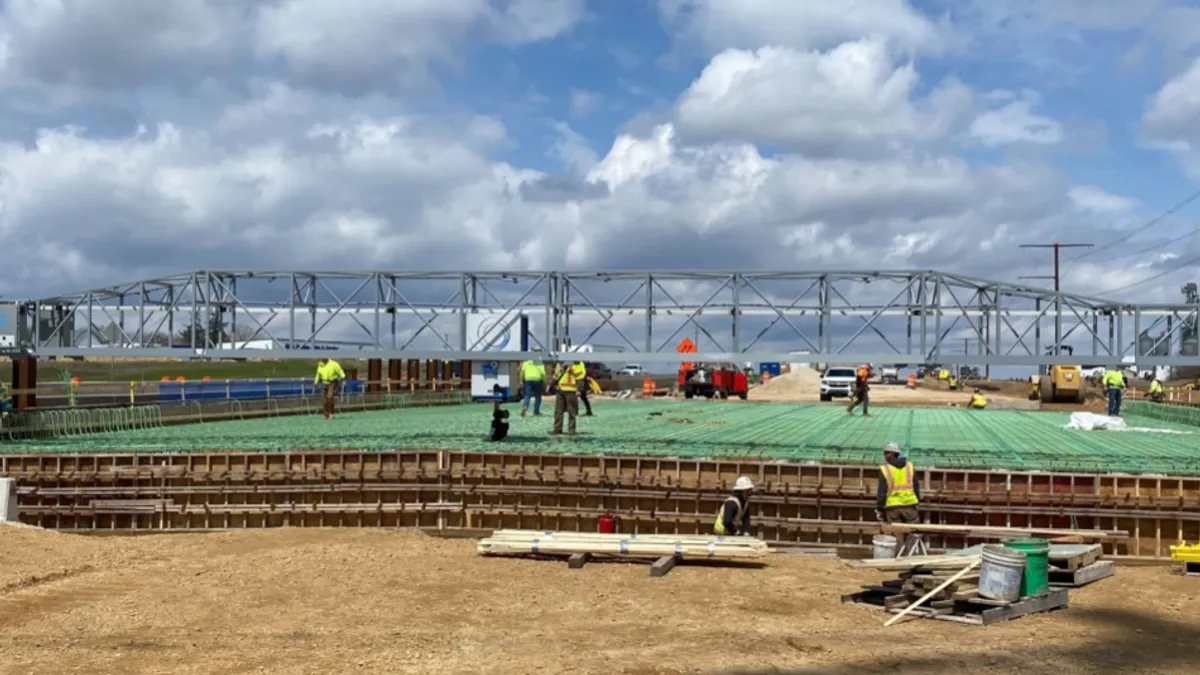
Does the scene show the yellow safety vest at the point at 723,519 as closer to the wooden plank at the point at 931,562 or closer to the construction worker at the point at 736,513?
the construction worker at the point at 736,513

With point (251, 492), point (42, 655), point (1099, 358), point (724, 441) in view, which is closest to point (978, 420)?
point (1099, 358)

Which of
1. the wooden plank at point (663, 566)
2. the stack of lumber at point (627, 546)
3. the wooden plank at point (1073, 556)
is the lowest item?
the wooden plank at point (663, 566)

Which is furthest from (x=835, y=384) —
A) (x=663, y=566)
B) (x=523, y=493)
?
(x=663, y=566)

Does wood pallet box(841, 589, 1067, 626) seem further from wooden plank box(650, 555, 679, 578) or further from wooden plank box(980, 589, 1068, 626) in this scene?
wooden plank box(650, 555, 679, 578)

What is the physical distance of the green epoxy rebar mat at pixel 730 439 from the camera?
23672mm

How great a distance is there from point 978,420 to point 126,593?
3237 centimetres

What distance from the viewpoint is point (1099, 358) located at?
87.5ft

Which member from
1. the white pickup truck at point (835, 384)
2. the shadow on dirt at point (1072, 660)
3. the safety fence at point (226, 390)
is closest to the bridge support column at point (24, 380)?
the safety fence at point (226, 390)

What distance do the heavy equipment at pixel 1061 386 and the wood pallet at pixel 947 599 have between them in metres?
48.6

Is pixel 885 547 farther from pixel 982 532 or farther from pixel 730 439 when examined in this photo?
pixel 730 439

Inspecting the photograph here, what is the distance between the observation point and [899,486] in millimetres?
15914

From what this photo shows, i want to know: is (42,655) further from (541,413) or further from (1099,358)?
(541,413)

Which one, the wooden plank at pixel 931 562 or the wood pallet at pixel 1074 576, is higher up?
the wooden plank at pixel 931 562

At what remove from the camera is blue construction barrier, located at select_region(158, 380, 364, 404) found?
41.3 meters
